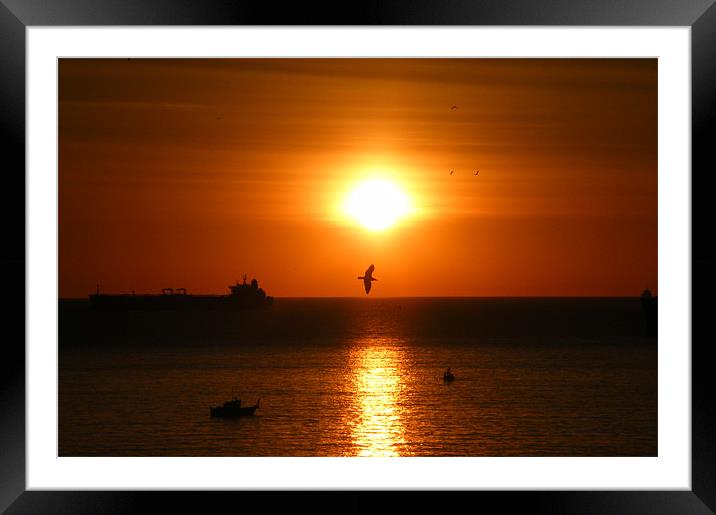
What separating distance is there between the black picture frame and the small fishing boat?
21.9m

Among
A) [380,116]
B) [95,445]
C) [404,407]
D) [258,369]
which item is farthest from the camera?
[380,116]

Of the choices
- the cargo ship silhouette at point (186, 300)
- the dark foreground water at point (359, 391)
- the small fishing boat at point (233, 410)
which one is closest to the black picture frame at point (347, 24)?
the dark foreground water at point (359, 391)

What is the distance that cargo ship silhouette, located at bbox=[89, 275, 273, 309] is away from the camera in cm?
4866

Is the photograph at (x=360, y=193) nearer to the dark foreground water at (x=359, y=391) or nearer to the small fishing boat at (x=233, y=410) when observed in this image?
the dark foreground water at (x=359, y=391)

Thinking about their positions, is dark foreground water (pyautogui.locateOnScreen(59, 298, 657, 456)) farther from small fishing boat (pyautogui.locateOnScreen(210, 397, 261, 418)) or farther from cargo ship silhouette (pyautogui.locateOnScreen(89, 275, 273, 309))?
cargo ship silhouette (pyautogui.locateOnScreen(89, 275, 273, 309))

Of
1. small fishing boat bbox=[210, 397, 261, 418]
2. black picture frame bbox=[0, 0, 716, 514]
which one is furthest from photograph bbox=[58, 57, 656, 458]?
black picture frame bbox=[0, 0, 716, 514]

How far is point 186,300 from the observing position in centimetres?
5131

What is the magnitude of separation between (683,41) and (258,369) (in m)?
31.5

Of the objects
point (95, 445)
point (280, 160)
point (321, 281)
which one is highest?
point (280, 160)

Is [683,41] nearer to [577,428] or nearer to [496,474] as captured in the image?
[496,474]

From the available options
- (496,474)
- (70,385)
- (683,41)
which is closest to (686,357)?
(496,474)

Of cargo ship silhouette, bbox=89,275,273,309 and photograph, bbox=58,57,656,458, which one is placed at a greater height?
photograph, bbox=58,57,656,458

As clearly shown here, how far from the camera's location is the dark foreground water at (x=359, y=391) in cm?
2158

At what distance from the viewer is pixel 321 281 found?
51438 millimetres
